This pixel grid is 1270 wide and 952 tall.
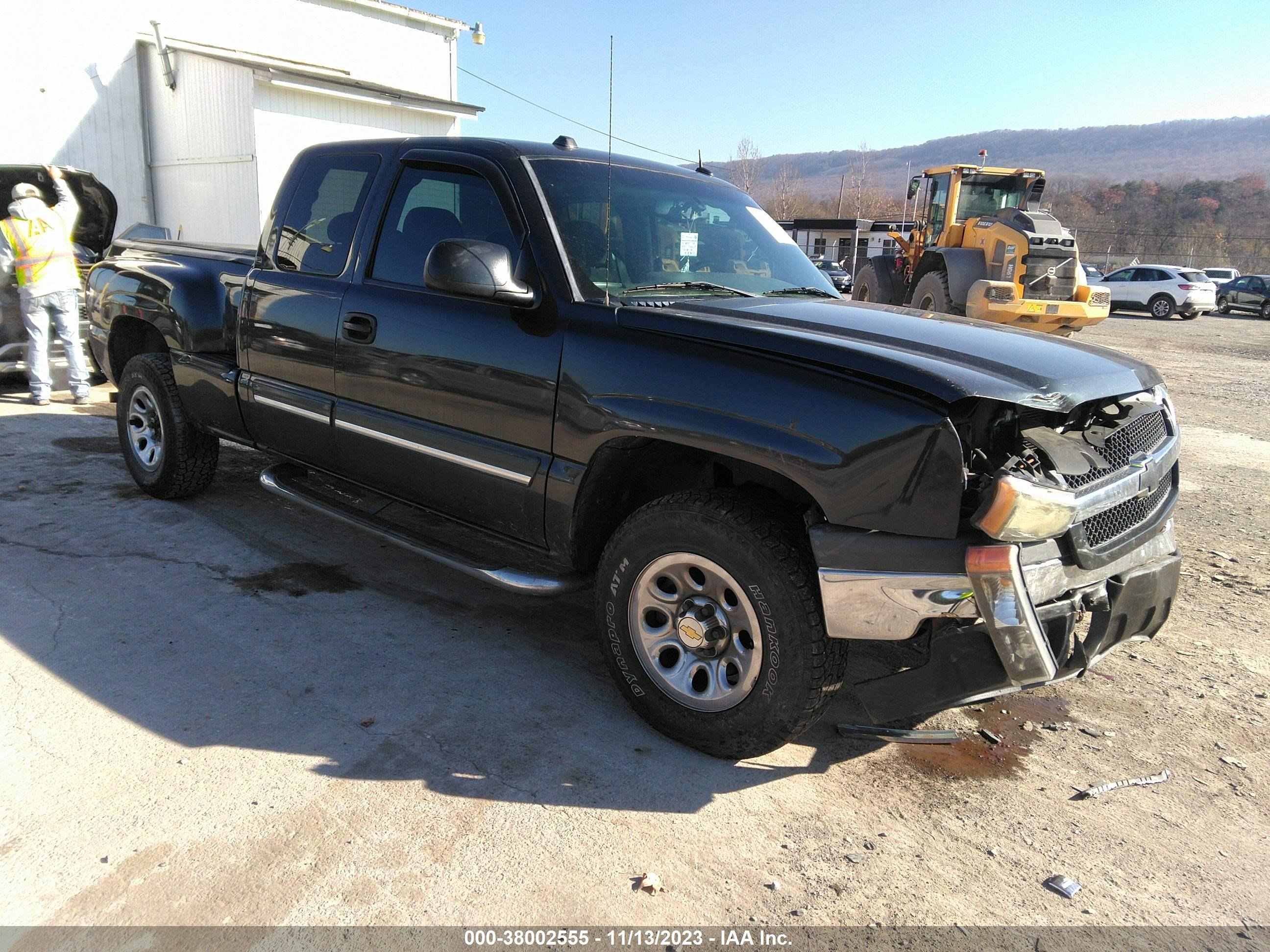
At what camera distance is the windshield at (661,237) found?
11.1ft

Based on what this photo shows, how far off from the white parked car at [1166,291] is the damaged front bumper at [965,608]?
30.8 metres

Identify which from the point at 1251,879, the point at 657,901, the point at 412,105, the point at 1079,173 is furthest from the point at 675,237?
the point at 1079,173

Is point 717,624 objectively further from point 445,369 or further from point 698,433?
point 445,369

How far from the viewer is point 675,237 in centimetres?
371

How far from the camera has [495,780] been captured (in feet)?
9.49

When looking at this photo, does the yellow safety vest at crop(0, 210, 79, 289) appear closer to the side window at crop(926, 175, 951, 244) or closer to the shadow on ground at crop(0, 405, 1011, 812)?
the shadow on ground at crop(0, 405, 1011, 812)

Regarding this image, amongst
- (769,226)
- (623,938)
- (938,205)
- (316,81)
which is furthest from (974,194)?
(623,938)

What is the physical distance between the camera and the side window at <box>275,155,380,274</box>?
4105 mm

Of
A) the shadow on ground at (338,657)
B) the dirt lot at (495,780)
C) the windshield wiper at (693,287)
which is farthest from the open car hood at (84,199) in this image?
the windshield wiper at (693,287)

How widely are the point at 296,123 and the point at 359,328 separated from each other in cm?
1522

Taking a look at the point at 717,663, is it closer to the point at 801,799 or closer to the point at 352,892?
the point at 801,799

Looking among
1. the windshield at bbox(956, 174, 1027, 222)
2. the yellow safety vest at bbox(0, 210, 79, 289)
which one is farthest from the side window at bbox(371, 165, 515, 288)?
the windshield at bbox(956, 174, 1027, 222)

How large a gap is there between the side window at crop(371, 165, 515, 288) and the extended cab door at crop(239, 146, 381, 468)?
24 cm

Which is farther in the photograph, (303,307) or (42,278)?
(42,278)
